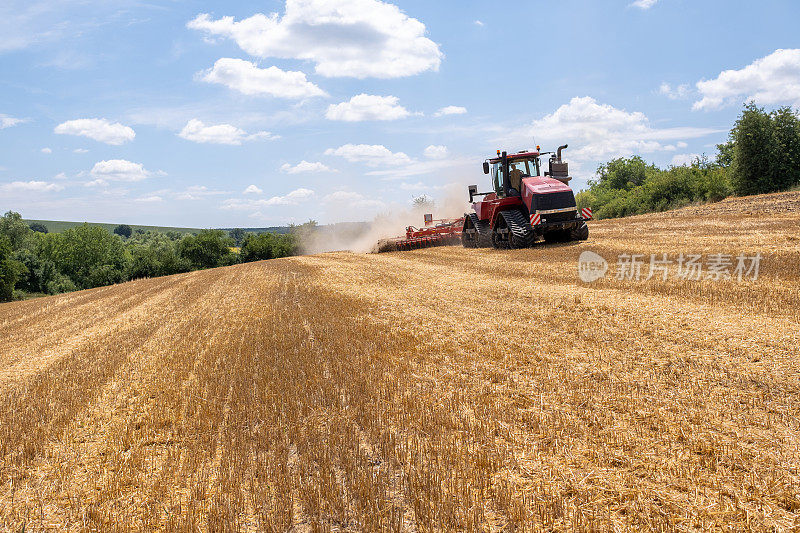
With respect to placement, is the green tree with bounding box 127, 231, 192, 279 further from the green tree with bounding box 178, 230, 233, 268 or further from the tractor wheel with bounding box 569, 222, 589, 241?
the tractor wheel with bounding box 569, 222, 589, 241

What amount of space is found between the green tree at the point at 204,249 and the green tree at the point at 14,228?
767 inches

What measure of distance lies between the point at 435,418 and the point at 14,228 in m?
81.1

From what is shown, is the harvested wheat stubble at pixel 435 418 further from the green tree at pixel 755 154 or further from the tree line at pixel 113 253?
the tree line at pixel 113 253

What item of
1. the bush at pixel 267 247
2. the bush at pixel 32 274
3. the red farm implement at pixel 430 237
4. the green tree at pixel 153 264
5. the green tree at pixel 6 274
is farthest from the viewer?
the bush at pixel 267 247

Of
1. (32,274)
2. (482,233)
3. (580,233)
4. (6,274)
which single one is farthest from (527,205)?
(32,274)

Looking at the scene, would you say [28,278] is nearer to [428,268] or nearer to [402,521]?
[428,268]

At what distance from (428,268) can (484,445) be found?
42.8 feet

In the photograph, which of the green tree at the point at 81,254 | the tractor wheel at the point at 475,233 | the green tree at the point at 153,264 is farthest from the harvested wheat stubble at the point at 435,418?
the green tree at the point at 81,254

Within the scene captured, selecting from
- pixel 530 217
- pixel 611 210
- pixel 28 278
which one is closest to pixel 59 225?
pixel 28 278

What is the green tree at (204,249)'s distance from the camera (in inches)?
2822

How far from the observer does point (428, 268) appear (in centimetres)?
1723

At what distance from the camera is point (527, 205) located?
59.8 feet

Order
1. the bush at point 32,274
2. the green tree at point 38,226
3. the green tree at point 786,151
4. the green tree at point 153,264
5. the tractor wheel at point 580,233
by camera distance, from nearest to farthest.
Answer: the tractor wheel at point 580,233
the green tree at point 786,151
the bush at point 32,274
the green tree at point 153,264
the green tree at point 38,226

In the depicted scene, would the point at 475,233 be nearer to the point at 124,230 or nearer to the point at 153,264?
the point at 153,264
